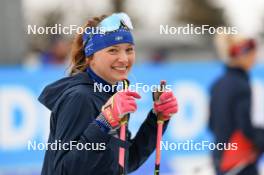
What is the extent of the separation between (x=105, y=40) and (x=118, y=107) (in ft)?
1.33

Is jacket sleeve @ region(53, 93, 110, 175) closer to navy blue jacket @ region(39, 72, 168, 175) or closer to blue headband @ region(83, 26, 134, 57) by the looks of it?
navy blue jacket @ region(39, 72, 168, 175)

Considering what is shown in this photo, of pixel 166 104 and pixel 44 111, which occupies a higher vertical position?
pixel 44 111

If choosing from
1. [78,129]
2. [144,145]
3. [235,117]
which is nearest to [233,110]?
[235,117]

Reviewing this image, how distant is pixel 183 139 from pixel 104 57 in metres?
7.34

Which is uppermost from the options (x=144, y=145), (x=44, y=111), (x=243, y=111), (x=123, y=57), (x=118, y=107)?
(x=44, y=111)

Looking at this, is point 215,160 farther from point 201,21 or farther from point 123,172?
point 201,21

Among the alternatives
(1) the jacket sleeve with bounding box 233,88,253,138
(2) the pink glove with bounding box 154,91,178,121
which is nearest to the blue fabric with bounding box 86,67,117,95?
(2) the pink glove with bounding box 154,91,178,121

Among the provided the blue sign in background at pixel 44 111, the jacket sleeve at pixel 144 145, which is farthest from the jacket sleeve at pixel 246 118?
the blue sign in background at pixel 44 111

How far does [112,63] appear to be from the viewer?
3.71 m

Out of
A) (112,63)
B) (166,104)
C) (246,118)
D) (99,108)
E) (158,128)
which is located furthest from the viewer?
(246,118)

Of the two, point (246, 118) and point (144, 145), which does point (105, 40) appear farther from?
point (246, 118)

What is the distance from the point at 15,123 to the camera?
1083 centimetres

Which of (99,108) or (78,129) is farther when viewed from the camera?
(99,108)

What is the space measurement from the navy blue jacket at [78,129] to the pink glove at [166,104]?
9.5 inches
